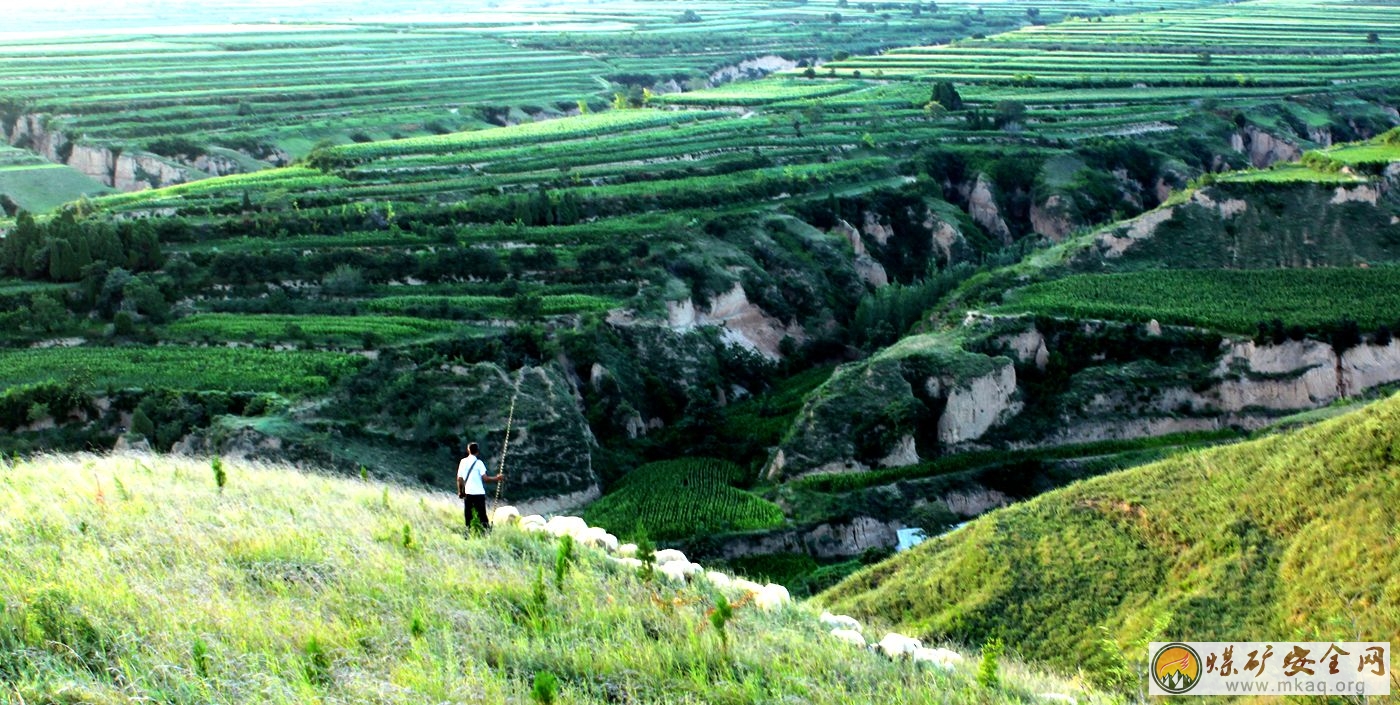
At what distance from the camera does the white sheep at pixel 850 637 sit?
1795 centimetres

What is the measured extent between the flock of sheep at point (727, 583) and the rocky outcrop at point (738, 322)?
31236mm

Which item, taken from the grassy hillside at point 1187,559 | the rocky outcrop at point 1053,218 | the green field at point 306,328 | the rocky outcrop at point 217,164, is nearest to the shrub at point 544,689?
the grassy hillside at point 1187,559

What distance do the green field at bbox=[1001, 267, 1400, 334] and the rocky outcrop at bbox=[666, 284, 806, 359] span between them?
1100 centimetres

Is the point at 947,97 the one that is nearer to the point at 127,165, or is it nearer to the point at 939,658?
the point at 127,165

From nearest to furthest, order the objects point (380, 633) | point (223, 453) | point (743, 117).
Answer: point (380, 633) → point (223, 453) → point (743, 117)

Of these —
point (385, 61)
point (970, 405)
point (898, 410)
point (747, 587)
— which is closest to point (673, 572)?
point (747, 587)

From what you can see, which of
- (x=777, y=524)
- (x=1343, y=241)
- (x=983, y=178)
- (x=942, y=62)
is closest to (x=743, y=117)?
(x=983, y=178)

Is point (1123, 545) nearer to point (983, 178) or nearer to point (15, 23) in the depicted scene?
point (983, 178)

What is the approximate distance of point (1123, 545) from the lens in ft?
83.2

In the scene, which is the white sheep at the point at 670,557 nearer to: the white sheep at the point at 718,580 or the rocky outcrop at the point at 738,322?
the white sheep at the point at 718,580

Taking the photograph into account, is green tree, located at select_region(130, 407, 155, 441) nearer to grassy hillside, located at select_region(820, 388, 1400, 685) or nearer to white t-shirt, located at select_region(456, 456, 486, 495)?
grassy hillside, located at select_region(820, 388, 1400, 685)

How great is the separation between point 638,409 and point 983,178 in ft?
119

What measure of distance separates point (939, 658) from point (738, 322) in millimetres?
38799

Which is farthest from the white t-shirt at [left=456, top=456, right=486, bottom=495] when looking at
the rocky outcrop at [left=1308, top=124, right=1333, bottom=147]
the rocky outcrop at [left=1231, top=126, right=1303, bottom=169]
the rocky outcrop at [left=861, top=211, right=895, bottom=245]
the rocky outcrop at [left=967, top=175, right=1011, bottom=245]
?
the rocky outcrop at [left=1308, top=124, right=1333, bottom=147]
